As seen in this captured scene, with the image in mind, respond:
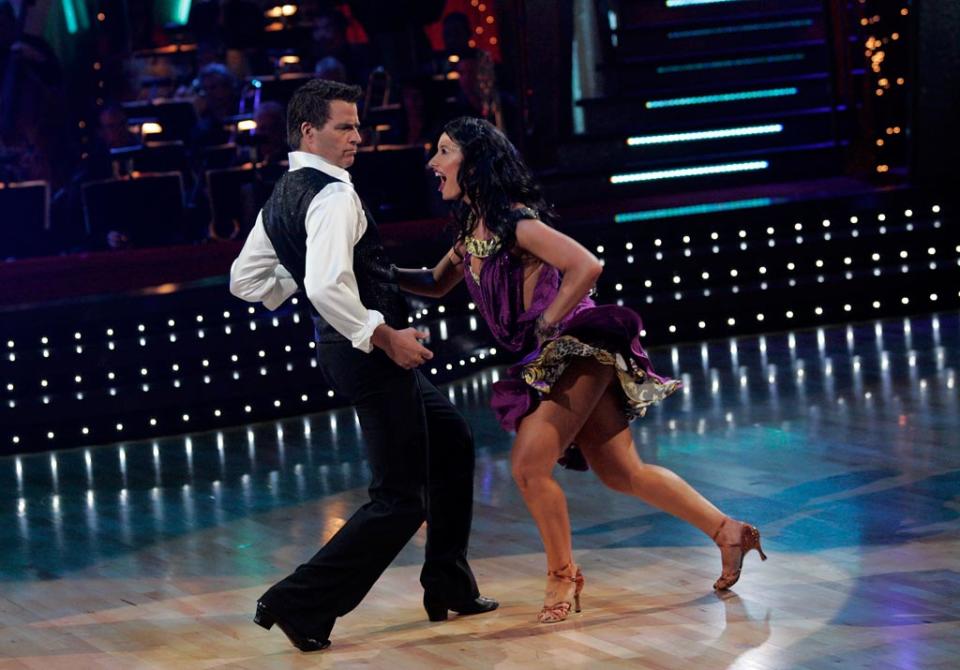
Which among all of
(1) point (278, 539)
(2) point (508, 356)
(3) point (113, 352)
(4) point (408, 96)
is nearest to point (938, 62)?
(2) point (508, 356)

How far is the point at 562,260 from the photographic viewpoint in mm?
3568

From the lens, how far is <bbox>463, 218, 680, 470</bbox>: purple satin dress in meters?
3.71

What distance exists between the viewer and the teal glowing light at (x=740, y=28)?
35.8 ft

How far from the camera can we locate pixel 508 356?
8.01 m

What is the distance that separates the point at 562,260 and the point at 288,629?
1.12 metres

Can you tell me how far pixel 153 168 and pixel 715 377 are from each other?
4.74m

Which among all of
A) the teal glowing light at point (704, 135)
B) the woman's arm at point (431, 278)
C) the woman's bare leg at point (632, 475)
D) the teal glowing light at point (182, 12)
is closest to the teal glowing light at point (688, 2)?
the teal glowing light at point (704, 135)

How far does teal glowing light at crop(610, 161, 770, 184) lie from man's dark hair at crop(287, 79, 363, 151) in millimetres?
6908

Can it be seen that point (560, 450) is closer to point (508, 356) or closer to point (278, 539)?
point (278, 539)

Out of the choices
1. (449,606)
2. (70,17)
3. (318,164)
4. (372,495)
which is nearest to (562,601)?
(449,606)

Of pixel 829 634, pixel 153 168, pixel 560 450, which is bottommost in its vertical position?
pixel 829 634

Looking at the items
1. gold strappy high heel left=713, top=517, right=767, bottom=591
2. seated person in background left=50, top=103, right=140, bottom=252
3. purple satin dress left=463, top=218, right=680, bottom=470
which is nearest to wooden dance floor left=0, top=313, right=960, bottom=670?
gold strappy high heel left=713, top=517, right=767, bottom=591

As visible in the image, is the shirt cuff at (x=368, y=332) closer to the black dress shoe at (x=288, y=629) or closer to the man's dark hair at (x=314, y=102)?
the man's dark hair at (x=314, y=102)

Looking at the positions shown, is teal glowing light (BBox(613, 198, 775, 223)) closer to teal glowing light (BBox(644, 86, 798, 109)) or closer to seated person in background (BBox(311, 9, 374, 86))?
teal glowing light (BBox(644, 86, 798, 109))
